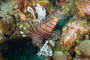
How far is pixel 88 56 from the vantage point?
7.12ft

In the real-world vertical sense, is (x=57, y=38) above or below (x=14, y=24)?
below

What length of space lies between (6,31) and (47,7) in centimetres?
222

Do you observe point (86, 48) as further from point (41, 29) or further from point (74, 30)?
point (41, 29)

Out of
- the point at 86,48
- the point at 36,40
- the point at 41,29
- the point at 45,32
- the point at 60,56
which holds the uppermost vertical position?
the point at 41,29

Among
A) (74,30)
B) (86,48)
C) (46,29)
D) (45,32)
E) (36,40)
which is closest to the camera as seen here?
(86,48)

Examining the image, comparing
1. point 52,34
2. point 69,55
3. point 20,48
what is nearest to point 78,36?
point 69,55

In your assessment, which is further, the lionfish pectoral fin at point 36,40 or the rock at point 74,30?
the lionfish pectoral fin at point 36,40

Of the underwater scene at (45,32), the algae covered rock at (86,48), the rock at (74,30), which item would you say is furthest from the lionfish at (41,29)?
the algae covered rock at (86,48)

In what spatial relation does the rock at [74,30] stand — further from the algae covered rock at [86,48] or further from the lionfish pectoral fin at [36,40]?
the lionfish pectoral fin at [36,40]

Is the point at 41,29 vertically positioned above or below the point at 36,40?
above

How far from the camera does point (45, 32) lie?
331cm

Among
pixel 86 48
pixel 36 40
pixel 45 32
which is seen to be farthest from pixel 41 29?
pixel 86 48

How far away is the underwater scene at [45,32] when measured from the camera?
2633 mm

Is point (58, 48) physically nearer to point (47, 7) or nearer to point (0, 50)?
point (0, 50)
